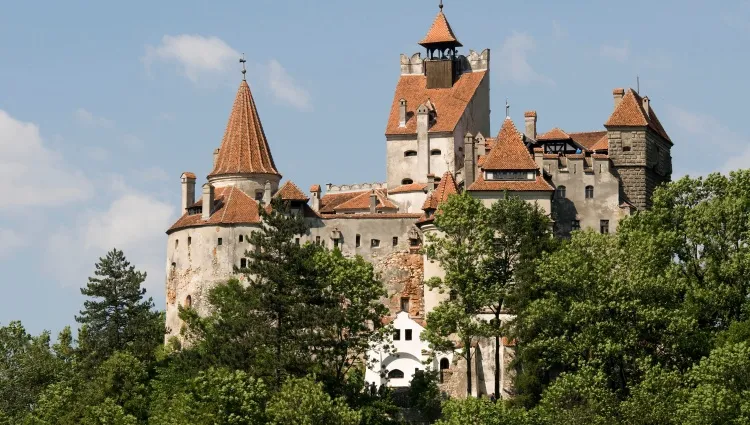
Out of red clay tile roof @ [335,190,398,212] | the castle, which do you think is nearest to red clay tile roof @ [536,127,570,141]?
the castle

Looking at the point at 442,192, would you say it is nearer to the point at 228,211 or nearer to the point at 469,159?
the point at 469,159

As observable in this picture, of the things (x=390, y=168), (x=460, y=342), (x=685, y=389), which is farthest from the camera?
Result: (x=390, y=168)

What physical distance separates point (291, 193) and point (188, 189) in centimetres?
898

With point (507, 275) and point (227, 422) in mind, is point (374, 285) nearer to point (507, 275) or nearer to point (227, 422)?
point (507, 275)

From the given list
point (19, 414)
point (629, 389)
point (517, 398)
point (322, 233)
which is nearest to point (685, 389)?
point (629, 389)

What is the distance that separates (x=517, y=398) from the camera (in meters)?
88.8

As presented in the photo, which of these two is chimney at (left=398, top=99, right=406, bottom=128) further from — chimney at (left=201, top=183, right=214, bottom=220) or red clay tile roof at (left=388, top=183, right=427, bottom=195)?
chimney at (left=201, top=183, right=214, bottom=220)

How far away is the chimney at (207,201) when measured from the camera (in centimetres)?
11075

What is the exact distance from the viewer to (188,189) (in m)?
115

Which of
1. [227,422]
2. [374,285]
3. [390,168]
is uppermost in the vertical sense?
[390,168]

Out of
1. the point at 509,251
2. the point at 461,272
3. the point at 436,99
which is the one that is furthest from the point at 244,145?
the point at 461,272

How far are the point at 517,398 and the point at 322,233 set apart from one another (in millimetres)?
23465

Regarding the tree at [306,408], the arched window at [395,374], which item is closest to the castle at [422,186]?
the arched window at [395,374]

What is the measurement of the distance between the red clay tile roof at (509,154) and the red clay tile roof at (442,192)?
3322 mm
